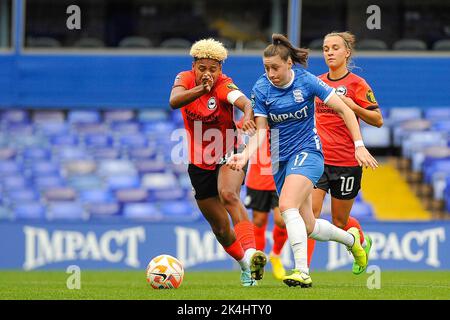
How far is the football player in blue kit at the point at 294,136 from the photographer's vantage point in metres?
9.55

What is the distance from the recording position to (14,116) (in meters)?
22.1

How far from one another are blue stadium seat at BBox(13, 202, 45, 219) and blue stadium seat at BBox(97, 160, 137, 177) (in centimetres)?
159

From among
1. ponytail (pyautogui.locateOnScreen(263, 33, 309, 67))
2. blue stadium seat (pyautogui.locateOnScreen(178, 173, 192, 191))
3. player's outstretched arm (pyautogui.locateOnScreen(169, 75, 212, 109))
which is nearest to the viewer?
ponytail (pyautogui.locateOnScreen(263, 33, 309, 67))

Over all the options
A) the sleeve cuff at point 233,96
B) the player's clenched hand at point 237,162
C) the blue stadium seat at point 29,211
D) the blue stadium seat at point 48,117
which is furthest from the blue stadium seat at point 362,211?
the player's clenched hand at point 237,162

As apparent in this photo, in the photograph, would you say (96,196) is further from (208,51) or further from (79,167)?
(208,51)

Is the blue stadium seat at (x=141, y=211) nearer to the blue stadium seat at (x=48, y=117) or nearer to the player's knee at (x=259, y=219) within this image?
the blue stadium seat at (x=48, y=117)

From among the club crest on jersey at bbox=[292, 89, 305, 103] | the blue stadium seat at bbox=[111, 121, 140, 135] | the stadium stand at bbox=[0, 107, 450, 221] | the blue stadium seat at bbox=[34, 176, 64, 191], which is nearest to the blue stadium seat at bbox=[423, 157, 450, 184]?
the stadium stand at bbox=[0, 107, 450, 221]

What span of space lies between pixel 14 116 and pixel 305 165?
13.3 metres

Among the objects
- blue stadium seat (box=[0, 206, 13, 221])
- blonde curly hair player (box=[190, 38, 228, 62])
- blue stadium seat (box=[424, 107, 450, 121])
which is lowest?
blue stadium seat (box=[0, 206, 13, 221])

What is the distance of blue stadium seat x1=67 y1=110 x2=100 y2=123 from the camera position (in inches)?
872

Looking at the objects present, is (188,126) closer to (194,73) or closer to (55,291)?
(194,73)

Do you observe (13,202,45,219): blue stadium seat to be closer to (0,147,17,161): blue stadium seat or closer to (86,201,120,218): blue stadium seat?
(86,201,120,218): blue stadium seat

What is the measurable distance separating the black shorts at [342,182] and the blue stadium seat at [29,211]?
987 cm

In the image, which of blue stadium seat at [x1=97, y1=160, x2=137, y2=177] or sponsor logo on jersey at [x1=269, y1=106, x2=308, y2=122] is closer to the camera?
sponsor logo on jersey at [x1=269, y1=106, x2=308, y2=122]
